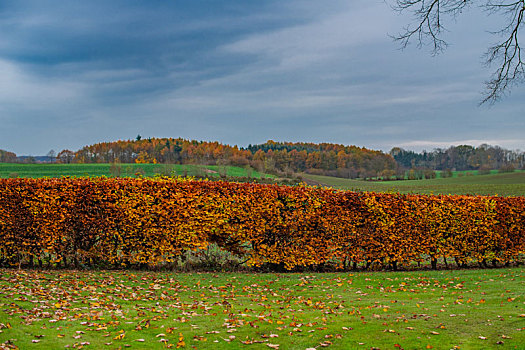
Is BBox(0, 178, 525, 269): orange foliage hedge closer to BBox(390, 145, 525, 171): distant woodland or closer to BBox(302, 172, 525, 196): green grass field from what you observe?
BBox(302, 172, 525, 196): green grass field

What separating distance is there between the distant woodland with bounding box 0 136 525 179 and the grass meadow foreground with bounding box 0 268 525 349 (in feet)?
157

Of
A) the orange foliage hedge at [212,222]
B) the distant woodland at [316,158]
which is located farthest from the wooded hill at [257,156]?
the orange foliage hedge at [212,222]

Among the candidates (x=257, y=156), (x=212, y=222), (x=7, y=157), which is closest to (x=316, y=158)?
(x=257, y=156)

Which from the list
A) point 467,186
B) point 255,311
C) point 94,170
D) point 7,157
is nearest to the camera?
point 255,311

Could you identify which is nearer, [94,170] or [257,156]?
[94,170]

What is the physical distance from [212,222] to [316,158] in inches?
2410

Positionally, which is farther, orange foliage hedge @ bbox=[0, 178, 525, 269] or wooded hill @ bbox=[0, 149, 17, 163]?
wooded hill @ bbox=[0, 149, 17, 163]

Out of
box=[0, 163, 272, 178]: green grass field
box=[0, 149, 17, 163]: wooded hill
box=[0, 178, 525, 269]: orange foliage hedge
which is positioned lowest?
box=[0, 178, 525, 269]: orange foliage hedge

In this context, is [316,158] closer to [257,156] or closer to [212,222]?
[257,156]

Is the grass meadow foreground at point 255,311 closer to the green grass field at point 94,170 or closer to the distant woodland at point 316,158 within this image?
the green grass field at point 94,170

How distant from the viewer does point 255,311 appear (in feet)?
24.6

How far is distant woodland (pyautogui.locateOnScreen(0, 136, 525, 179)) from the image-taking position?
209 ft

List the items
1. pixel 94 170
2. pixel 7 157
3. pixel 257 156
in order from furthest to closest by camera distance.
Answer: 1. pixel 257 156
2. pixel 7 157
3. pixel 94 170

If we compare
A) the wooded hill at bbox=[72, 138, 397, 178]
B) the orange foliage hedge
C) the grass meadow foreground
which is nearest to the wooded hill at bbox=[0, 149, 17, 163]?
the wooded hill at bbox=[72, 138, 397, 178]
